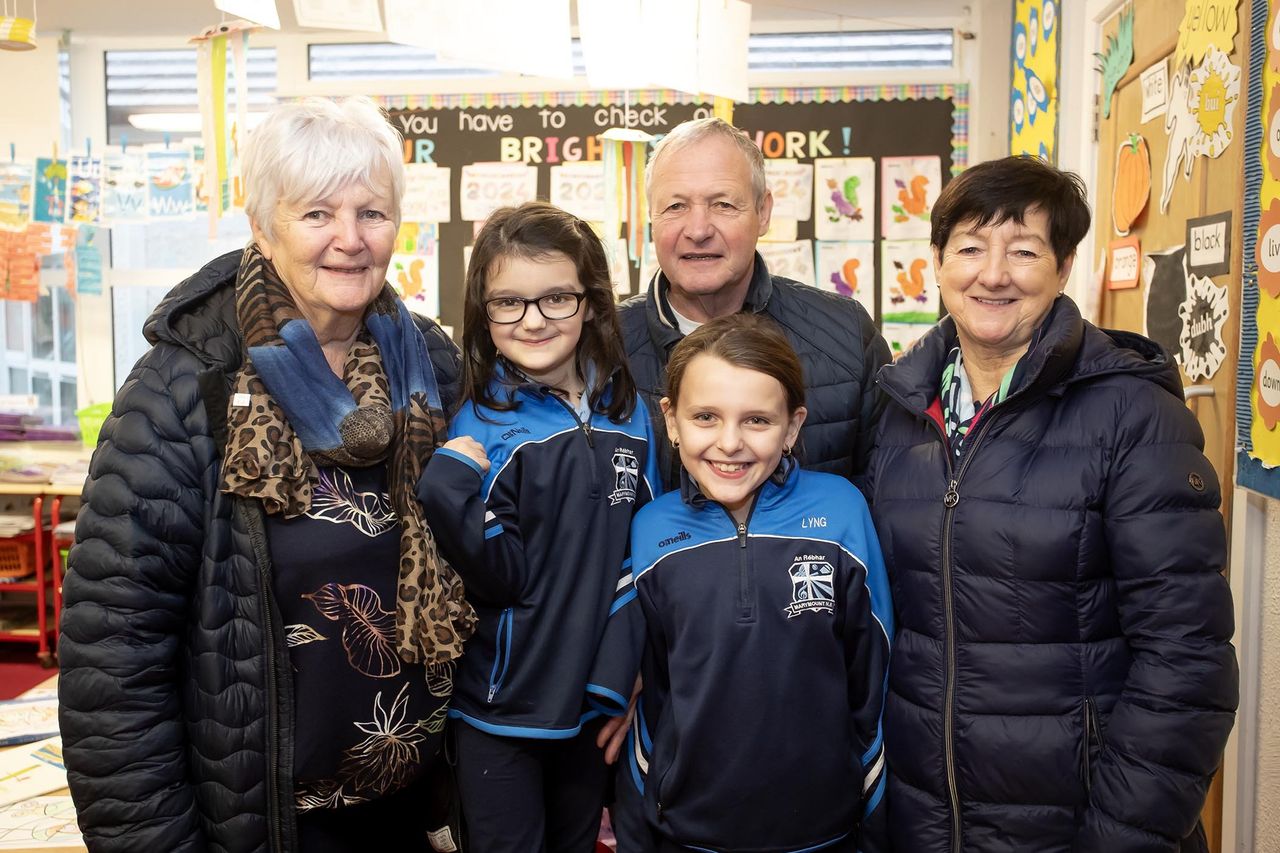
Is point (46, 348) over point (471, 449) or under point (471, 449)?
over

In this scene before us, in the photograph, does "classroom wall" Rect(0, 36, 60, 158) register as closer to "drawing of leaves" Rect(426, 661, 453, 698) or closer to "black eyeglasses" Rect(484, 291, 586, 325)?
"black eyeglasses" Rect(484, 291, 586, 325)

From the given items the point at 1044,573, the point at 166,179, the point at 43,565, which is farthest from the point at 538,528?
the point at 166,179

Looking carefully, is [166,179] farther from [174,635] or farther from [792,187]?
[174,635]

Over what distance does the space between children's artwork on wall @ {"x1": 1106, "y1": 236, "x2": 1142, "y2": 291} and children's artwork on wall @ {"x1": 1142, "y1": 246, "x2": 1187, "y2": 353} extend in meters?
0.06

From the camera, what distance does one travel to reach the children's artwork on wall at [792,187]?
4875mm

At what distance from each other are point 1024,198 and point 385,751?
1273mm

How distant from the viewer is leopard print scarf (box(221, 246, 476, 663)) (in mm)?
1348

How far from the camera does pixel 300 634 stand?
1406mm

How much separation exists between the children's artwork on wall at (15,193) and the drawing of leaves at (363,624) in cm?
470

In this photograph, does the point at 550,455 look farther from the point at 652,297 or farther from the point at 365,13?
the point at 365,13

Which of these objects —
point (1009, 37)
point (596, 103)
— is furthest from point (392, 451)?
point (1009, 37)

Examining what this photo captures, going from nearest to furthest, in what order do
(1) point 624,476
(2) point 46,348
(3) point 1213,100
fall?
1. (1) point 624,476
2. (3) point 1213,100
3. (2) point 46,348

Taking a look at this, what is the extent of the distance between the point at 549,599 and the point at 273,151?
798 millimetres

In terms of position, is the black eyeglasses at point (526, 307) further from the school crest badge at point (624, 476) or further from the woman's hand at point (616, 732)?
the woman's hand at point (616, 732)
